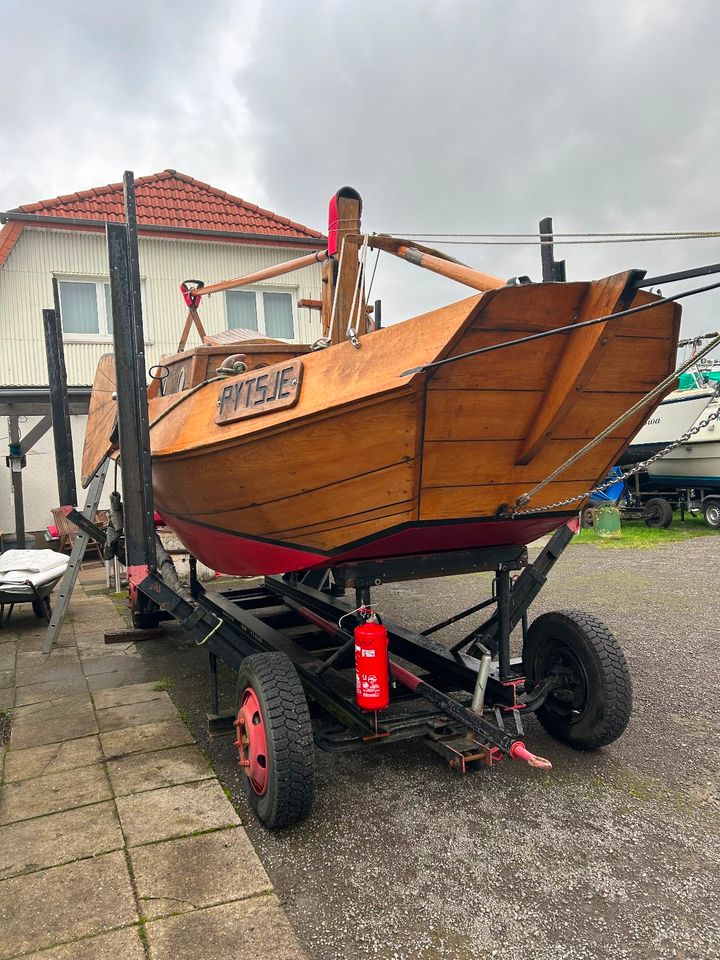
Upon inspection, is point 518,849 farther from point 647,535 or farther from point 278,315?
point 278,315

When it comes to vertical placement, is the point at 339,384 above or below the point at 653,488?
above

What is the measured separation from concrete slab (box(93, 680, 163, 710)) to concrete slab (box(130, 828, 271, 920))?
6.05 feet

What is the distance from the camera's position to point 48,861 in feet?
8.51

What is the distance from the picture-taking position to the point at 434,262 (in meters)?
3.18

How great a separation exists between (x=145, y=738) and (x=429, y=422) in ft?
8.10

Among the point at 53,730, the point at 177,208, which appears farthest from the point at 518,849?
the point at 177,208

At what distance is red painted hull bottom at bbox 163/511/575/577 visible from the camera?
120 inches

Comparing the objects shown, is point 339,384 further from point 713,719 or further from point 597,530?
point 597,530

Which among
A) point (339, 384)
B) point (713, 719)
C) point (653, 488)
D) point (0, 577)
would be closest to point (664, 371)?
point (339, 384)

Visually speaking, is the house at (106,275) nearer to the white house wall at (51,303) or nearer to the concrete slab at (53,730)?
the white house wall at (51,303)

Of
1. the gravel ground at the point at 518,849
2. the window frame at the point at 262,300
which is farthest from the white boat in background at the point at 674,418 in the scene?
the gravel ground at the point at 518,849

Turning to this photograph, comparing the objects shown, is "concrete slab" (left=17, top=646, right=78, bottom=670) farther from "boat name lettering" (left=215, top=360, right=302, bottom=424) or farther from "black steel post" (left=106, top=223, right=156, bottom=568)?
"boat name lettering" (left=215, top=360, right=302, bottom=424)

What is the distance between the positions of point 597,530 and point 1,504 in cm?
980

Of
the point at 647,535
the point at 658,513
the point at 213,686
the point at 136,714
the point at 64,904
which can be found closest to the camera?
the point at 64,904
